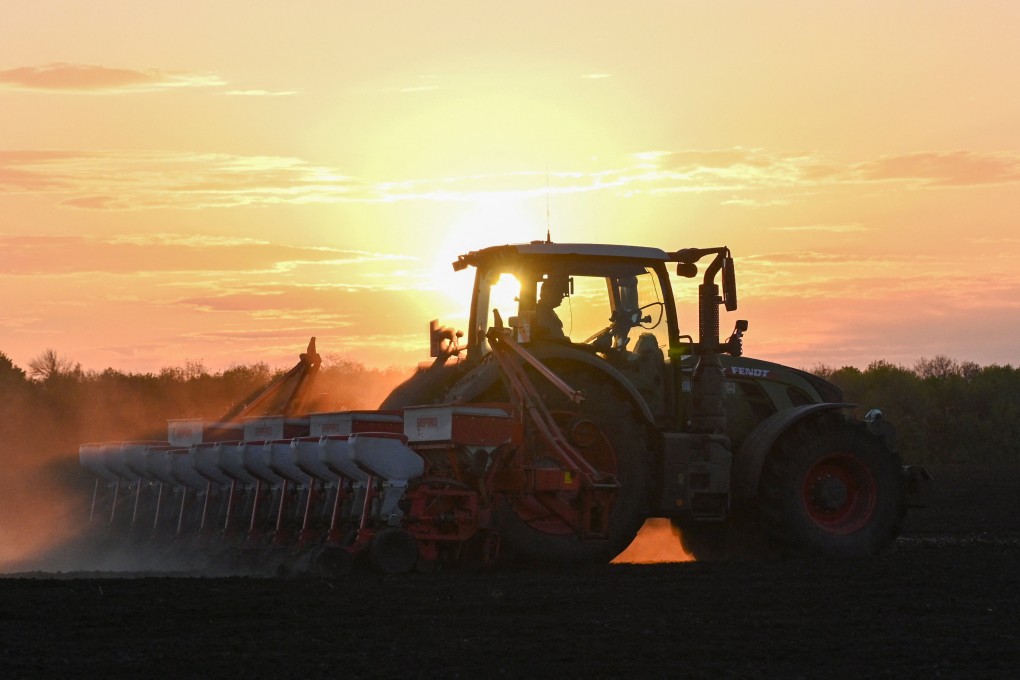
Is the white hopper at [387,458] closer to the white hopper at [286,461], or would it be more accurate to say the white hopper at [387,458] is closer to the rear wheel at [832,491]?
the white hopper at [286,461]

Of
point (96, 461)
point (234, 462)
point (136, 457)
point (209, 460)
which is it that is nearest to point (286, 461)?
point (234, 462)

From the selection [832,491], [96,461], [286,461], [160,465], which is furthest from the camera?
[96,461]

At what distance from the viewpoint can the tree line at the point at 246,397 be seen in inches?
937

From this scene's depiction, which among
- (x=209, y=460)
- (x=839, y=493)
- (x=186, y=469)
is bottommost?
(x=839, y=493)

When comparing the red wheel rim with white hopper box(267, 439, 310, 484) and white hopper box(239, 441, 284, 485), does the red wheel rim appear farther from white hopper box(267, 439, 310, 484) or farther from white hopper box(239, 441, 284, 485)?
white hopper box(239, 441, 284, 485)

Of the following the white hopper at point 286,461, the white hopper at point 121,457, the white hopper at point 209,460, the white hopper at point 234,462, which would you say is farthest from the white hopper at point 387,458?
the white hopper at point 121,457

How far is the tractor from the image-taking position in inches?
495

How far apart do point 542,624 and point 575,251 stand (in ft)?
16.1

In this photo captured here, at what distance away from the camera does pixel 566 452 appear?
42.0 feet

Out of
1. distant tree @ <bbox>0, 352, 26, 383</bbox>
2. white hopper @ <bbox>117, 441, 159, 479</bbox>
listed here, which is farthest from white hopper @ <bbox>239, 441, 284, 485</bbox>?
distant tree @ <bbox>0, 352, 26, 383</bbox>

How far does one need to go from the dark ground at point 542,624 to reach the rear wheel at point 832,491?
2.96 ft

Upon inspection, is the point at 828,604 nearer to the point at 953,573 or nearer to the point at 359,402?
the point at 953,573

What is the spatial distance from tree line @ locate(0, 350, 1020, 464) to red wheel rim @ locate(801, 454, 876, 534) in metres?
4.77

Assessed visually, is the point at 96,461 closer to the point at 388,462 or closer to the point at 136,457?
the point at 136,457
